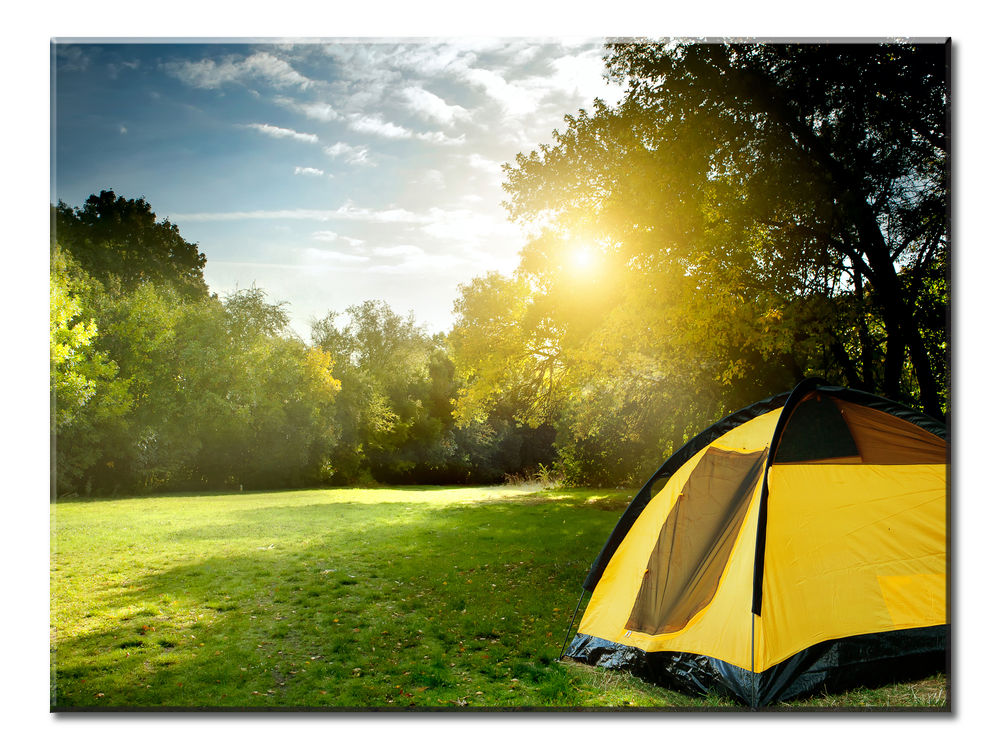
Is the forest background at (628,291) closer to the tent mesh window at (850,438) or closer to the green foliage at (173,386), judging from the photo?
the green foliage at (173,386)

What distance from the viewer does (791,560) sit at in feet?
9.17

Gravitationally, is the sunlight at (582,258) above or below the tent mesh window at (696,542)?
above

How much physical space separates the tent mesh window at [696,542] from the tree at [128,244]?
3853mm

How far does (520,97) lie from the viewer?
353 cm

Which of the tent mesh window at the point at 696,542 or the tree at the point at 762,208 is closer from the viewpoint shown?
the tent mesh window at the point at 696,542

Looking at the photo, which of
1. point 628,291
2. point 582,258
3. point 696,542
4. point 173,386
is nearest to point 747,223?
point 628,291

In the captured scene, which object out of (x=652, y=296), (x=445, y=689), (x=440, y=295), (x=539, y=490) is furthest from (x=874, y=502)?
(x=539, y=490)

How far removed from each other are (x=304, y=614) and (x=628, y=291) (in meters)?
4.02

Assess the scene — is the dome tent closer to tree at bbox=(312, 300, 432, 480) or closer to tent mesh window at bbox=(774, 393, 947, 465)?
tent mesh window at bbox=(774, 393, 947, 465)

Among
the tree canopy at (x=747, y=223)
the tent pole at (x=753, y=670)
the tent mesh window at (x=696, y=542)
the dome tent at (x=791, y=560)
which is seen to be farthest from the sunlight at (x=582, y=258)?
the tent pole at (x=753, y=670)

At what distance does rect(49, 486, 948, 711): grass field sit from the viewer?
284cm

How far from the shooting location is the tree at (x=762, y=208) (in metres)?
3.70

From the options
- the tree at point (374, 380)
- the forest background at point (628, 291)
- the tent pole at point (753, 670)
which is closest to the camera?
the tent pole at point (753, 670)
